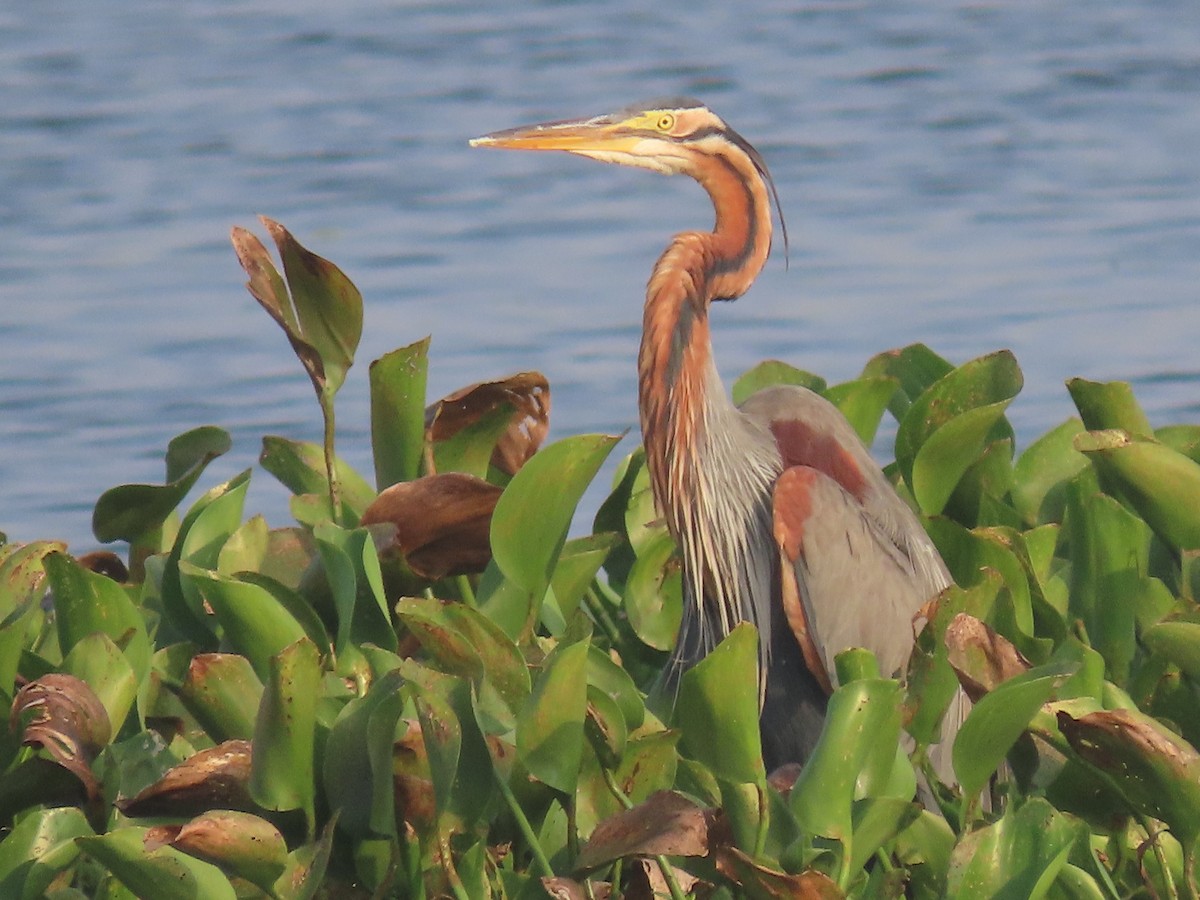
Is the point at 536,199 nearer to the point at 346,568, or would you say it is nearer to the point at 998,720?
the point at 346,568

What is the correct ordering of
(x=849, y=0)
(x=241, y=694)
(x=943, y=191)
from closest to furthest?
(x=241, y=694), (x=943, y=191), (x=849, y=0)

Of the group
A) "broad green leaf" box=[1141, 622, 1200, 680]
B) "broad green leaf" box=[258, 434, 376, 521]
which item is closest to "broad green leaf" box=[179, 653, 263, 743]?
"broad green leaf" box=[258, 434, 376, 521]

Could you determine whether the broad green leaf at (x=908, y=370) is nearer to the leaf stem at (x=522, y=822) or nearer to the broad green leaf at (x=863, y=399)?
the broad green leaf at (x=863, y=399)

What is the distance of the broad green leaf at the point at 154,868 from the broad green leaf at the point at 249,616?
1.48 feet

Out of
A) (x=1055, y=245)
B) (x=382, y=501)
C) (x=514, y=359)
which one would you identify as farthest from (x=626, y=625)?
(x=1055, y=245)

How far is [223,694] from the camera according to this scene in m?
3.04

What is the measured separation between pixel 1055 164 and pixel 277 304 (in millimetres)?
7685

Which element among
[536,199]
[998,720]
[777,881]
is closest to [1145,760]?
[998,720]

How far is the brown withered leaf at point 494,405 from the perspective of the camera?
12.0 feet

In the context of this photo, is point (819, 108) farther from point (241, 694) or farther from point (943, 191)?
point (241, 694)

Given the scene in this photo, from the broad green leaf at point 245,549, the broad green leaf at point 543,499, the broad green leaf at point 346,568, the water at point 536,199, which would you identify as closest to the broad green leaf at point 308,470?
the broad green leaf at point 245,549

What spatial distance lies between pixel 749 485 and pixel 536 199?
6.12 metres

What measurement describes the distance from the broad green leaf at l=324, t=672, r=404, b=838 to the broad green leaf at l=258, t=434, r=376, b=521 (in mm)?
947

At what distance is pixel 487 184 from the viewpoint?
1038 centimetres
